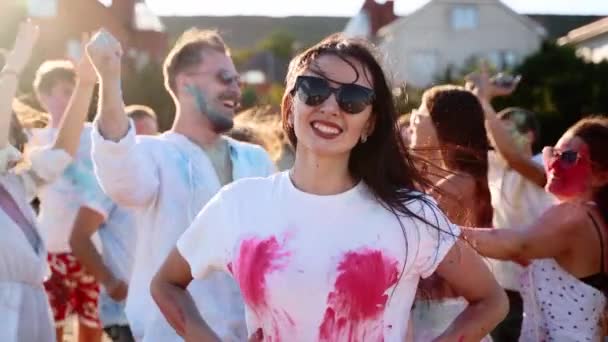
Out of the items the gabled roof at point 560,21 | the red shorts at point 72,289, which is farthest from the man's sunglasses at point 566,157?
the gabled roof at point 560,21

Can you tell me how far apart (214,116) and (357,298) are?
69.6 inches

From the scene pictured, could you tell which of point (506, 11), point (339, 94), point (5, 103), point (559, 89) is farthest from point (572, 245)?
point (506, 11)

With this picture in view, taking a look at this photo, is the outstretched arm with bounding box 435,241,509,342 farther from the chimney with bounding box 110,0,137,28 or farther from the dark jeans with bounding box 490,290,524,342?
the chimney with bounding box 110,0,137,28

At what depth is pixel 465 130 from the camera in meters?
4.84

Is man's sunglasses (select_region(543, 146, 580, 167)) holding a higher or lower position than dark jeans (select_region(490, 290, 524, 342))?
higher

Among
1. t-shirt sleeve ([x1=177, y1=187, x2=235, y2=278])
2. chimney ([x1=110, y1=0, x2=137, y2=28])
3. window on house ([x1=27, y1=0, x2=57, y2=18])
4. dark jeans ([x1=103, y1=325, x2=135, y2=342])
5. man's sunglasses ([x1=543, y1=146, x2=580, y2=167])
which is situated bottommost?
dark jeans ([x1=103, y1=325, x2=135, y2=342])

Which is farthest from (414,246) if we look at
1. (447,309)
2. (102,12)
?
(102,12)

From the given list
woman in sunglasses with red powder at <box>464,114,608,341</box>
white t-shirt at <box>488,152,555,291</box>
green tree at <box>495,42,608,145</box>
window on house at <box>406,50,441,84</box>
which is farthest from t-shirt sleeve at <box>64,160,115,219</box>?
window on house at <box>406,50,441,84</box>

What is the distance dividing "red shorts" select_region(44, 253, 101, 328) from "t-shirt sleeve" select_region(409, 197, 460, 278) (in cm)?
419

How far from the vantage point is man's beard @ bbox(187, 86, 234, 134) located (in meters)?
4.65

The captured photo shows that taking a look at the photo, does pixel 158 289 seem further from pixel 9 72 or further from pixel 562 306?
pixel 562 306

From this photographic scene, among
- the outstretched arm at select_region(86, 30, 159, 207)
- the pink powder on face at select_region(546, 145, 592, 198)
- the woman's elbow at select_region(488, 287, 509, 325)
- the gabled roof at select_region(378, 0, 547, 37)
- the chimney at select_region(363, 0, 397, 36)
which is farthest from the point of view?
the chimney at select_region(363, 0, 397, 36)

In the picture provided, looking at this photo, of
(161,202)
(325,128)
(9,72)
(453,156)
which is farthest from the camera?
(453,156)

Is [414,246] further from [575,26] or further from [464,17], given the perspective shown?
[575,26]
